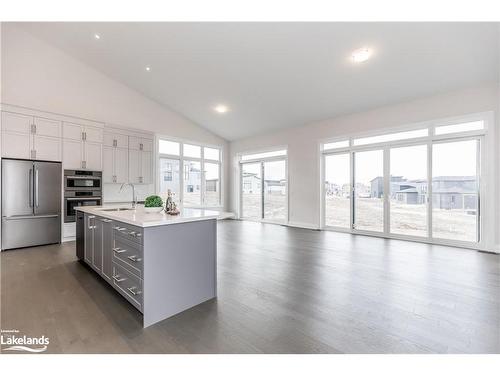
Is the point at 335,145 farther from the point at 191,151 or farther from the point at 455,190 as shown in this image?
the point at 191,151

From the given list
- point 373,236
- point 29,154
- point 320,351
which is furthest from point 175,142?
point 320,351

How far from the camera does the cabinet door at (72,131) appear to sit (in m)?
4.93

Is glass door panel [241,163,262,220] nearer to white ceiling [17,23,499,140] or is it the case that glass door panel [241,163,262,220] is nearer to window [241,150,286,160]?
window [241,150,286,160]

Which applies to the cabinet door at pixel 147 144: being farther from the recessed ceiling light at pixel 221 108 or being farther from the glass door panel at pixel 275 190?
the glass door panel at pixel 275 190

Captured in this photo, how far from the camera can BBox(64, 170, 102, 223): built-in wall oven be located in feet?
16.1

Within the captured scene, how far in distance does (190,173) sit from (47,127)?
3761 mm

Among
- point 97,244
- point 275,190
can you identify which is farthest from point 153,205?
point 275,190

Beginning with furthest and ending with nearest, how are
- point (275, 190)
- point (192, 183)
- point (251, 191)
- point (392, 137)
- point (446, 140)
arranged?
point (251, 191)
point (192, 183)
point (275, 190)
point (392, 137)
point (446, 140)

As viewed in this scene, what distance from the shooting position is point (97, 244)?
2859 mm

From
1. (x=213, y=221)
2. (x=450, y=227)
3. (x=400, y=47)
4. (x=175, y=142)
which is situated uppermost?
(x=400, y=47)

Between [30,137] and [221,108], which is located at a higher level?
[221,108]
